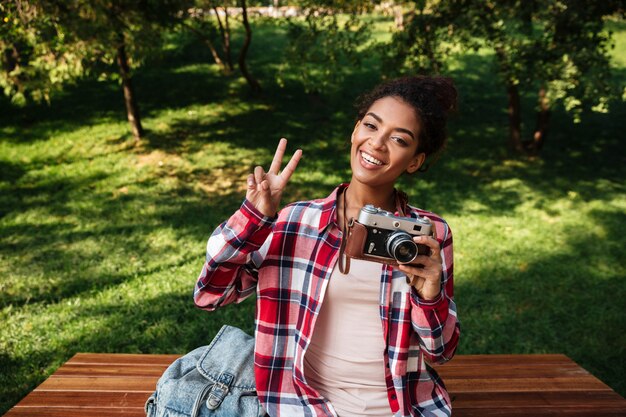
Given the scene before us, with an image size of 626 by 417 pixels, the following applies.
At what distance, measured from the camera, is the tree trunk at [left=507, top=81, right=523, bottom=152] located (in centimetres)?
859

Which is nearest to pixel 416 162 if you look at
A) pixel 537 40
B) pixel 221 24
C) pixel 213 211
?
pixel 213 211

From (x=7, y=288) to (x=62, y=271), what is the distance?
0.48 metres

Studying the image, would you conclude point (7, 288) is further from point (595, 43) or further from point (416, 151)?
point (595, 43)

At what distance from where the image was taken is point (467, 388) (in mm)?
2760

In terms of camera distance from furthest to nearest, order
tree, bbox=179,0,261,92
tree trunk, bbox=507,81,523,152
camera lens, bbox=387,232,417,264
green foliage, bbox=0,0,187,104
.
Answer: tree, bbox=179,0,261,92, tree trunk, bbox=507,81,523,152, green foliage, bbox=0,0,187,104, camera lens, bbox=387,232,417,264

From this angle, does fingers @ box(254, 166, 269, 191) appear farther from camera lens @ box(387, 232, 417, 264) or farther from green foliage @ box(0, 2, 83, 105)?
green foliage @ box(0, 2, 83, 105)

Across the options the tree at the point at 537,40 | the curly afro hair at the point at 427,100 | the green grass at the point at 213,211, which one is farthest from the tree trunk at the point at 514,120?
the curly afro hair at the point at 427,100

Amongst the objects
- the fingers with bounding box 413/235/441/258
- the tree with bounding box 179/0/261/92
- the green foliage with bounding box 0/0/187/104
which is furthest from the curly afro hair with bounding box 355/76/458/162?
the tree with bounding box 179/0/261/92

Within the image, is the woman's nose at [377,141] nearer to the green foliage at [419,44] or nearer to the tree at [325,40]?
the green foliage at [419,44]

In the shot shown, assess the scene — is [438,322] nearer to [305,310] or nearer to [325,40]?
[305,310]

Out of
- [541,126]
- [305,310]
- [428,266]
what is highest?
[428,266]

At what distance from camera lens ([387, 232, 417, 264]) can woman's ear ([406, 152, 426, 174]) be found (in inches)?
16.8

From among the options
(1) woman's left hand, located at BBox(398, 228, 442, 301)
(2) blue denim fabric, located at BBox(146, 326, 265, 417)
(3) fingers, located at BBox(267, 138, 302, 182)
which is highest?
(3) fingers, located at BBox(267, 138, 302, 182)

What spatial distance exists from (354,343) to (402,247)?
464 millimetres
